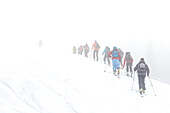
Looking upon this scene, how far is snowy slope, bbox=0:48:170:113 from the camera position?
763 cm

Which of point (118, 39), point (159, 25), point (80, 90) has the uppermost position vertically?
point (159, 25)

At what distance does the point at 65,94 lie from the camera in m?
8.50

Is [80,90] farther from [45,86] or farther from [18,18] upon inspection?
[18,18]

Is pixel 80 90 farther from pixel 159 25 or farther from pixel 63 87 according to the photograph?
pixel 159 25

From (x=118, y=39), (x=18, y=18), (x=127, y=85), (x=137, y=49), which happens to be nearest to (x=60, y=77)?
(x=127, y=85)

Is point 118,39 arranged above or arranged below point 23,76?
above

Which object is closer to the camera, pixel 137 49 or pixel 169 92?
pixel 169 92

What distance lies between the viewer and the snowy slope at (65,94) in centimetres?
763

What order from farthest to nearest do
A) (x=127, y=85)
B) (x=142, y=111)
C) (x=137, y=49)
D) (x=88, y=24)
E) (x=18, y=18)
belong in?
1. (x=88, y=24)
2. (x=18, y=18)
3. (x=137, y=49)
4. (x=127, y=85)
5. (x=142, y=111)

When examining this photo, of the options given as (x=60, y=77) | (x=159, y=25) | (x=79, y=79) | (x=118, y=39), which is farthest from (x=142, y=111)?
(x=159, y=25)

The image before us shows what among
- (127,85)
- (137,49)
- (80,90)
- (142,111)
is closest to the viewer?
(142,111)

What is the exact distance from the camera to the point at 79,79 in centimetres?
1030

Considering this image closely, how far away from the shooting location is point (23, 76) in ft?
32.7

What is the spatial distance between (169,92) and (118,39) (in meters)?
98.6
